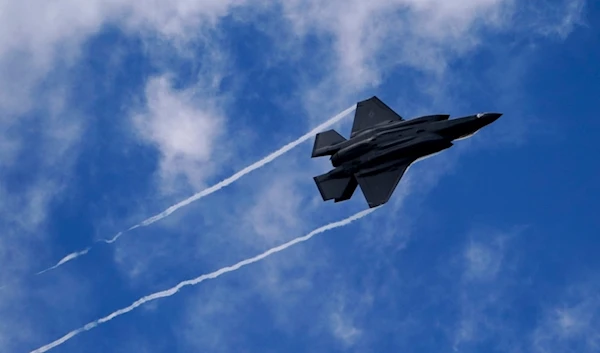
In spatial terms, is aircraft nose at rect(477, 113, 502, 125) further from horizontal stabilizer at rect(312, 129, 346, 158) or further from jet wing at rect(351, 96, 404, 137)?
horizontal stabilizer at rect(312, 129, 346, 158)

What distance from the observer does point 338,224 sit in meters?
85.8

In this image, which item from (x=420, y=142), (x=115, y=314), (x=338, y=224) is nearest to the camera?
(x=420, y=142)

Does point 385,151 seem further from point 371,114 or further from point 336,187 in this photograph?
point 371,114

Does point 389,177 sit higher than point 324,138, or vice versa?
point 324,138

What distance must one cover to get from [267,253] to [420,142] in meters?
18.6

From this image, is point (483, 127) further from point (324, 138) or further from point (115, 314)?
point (115, 314)

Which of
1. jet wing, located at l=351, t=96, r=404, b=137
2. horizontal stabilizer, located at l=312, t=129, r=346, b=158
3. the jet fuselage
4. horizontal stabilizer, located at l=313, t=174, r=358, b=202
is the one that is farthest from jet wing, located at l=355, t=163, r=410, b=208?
jet wing, located at l=351, t=96, r=404, b=137

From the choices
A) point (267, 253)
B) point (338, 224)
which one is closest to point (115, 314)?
point (267, 253)

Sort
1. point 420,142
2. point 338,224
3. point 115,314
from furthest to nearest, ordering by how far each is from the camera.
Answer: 1. point 115,314
2. point 338,224
3. point 420,142

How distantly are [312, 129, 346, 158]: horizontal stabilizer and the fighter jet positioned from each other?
20.8 inches

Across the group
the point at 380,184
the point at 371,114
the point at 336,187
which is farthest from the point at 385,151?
the point at 371,114

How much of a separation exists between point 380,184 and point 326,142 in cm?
805

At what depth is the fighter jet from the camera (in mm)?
80750

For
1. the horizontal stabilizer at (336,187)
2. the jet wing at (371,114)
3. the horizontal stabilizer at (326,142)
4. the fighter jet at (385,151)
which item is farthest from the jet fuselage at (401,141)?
the jet wing at (371,114)
